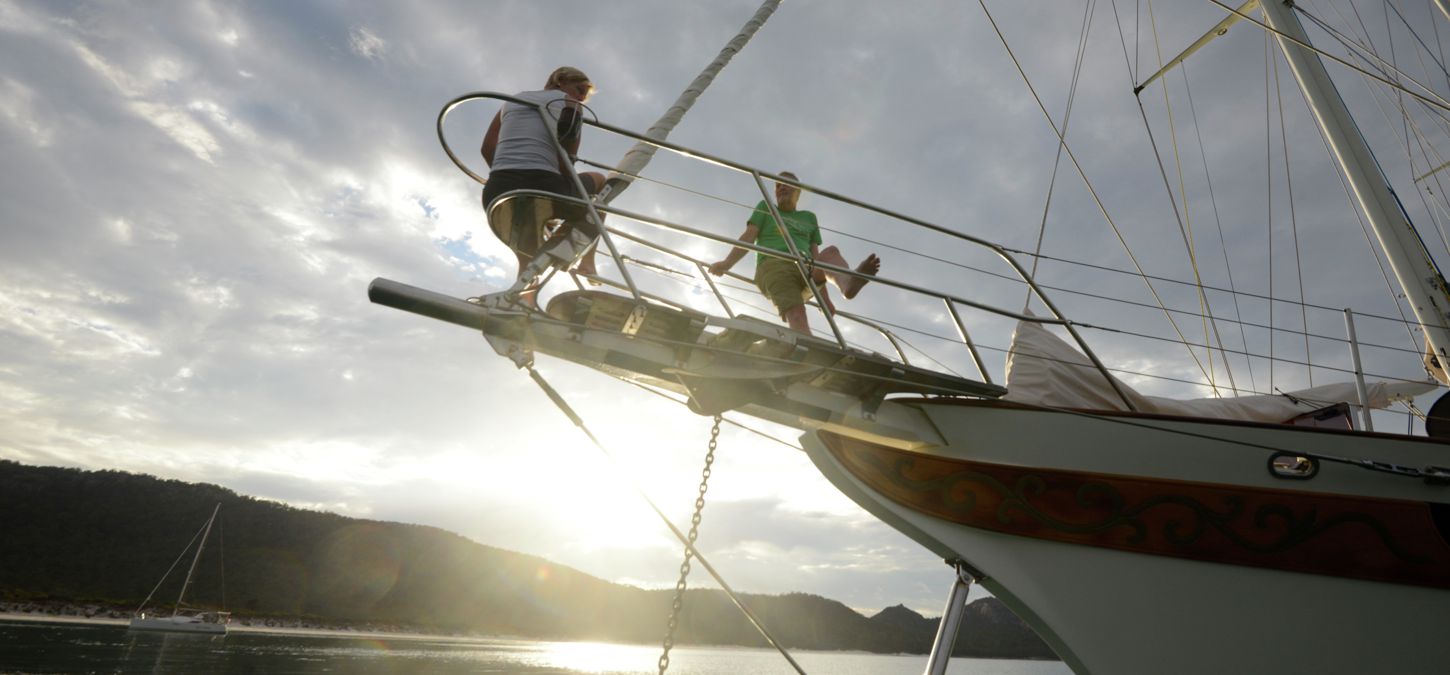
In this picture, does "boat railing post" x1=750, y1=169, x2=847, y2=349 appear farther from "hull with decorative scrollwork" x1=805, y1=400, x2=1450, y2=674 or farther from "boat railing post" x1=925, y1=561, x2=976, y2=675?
"boat railing post" x1=925, y1=561, x2=976, y2=675

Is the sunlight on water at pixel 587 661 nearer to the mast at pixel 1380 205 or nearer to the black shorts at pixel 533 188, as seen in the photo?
the mast at pixel 1380 205

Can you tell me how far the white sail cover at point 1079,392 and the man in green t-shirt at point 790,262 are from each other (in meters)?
1.18

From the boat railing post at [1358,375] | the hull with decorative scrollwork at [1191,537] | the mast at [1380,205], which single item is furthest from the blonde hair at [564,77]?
the mast at [1380,205]

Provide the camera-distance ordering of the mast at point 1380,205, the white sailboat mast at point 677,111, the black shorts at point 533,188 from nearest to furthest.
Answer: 1. the black shorts at point 533,188
2. the white sailboat mast at point 677,111
3. the mast at point 1380,205

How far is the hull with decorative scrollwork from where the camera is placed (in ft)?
11.5

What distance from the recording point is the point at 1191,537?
363cm

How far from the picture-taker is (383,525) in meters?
120

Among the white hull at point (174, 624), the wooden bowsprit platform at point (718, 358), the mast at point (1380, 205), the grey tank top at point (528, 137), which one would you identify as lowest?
the white hull at point (174, 624)

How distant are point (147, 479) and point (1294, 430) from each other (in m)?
120

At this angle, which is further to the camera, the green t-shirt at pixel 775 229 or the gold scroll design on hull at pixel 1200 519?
the green t-shirt at pixel 775 229

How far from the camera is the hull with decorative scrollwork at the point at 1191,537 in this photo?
3508 mm

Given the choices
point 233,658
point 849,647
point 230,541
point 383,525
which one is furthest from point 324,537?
point 849,647

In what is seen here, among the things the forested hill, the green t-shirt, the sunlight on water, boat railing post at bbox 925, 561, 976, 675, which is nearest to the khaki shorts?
the green t-shirt

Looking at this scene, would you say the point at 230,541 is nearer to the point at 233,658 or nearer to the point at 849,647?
the point at 233,658
